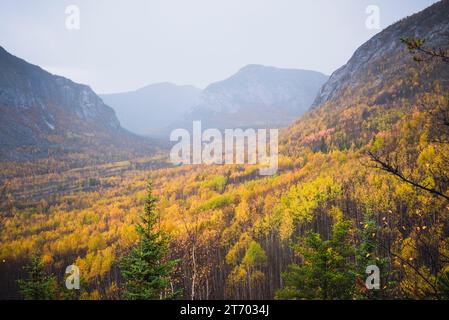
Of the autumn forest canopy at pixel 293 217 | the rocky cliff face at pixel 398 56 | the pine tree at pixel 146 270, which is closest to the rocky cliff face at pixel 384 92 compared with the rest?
the rocky cliff face at pixel 398 56

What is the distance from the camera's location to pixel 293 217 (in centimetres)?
6600

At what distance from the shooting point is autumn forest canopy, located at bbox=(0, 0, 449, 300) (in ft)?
46.8

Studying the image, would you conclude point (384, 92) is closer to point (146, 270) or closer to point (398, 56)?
point (398, 56)

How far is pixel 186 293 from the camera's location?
5419 centimetres

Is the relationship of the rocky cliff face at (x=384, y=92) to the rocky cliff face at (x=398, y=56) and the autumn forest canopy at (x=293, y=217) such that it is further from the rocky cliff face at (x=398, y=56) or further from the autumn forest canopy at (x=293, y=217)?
the autumn forest canopy at (x=293, y=217)

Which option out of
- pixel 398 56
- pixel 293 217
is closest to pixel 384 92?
pixel 398 56

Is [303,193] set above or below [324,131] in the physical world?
below

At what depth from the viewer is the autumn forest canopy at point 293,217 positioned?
562 inches

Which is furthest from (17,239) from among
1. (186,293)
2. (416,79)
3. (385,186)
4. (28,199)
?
(416,79)
